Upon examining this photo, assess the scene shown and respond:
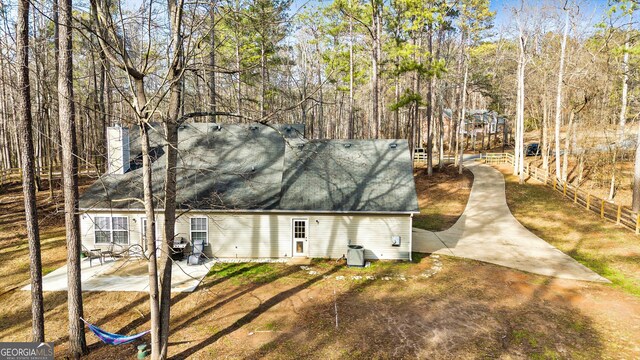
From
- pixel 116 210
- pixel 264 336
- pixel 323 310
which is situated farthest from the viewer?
pixel 116 210

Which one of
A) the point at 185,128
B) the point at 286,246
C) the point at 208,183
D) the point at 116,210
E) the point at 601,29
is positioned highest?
the point at 601,29

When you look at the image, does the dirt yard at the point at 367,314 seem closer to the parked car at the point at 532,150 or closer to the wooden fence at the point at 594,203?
the wooden fence at the point at 594,203

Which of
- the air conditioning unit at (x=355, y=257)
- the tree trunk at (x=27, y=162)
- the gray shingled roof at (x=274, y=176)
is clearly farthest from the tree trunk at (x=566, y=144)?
the tree trunk at (x=27, y=162)

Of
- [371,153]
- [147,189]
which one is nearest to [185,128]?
[371,153]

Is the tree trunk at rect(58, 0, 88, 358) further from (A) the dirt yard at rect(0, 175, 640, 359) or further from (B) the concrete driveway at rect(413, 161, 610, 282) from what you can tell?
(B) the concrete driveway at rect(413, 161, 610, 282)

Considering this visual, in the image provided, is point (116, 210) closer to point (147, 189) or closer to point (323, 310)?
point (147, 189)

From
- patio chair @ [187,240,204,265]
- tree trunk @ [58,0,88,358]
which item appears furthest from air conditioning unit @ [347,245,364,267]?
tree trunk @ [58,0,88,358]

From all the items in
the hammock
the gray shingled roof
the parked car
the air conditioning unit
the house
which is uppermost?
the house
